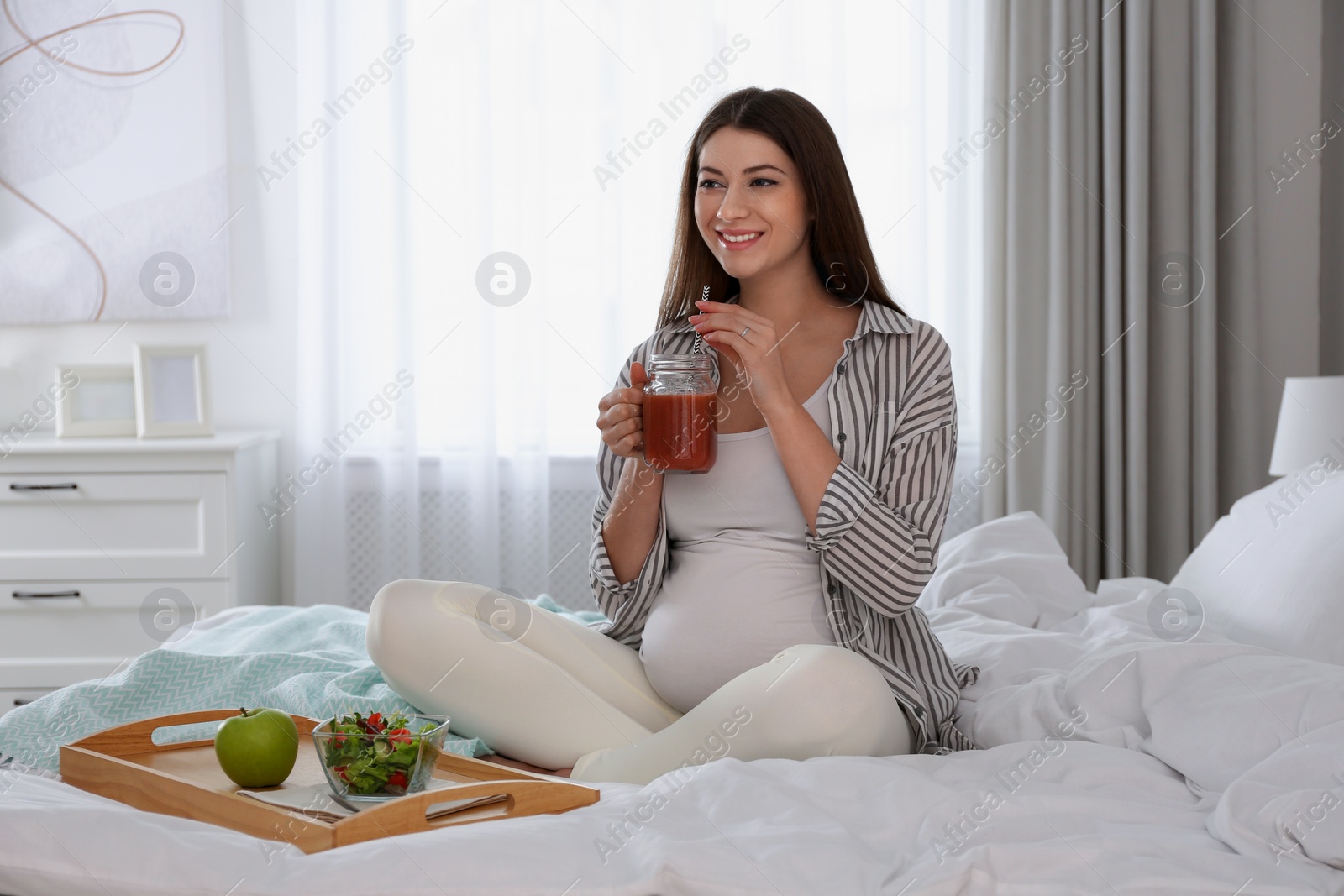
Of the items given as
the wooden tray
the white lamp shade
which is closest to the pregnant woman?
the wooden tray

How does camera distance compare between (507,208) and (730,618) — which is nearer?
(730,618)

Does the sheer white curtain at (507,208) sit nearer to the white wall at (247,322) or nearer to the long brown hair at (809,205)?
the white wall at (247,322)

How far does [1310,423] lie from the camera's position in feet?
6.96

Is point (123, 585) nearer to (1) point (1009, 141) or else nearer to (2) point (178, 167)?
(2) point (178, 167)

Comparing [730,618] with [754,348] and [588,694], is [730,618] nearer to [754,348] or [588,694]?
[588,694]

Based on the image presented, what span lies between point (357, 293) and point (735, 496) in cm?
201

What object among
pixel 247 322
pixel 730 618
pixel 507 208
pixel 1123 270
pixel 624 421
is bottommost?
pixel 730 618

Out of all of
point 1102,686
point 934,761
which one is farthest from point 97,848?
point 1102,686

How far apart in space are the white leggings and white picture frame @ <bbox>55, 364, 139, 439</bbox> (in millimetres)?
1919

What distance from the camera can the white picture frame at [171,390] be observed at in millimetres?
2891

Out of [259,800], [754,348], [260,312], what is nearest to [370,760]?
[259,800]

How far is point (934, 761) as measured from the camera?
1.15 m

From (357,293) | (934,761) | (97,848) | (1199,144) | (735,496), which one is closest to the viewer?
(97,848)

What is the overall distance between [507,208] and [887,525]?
6.95 feet
